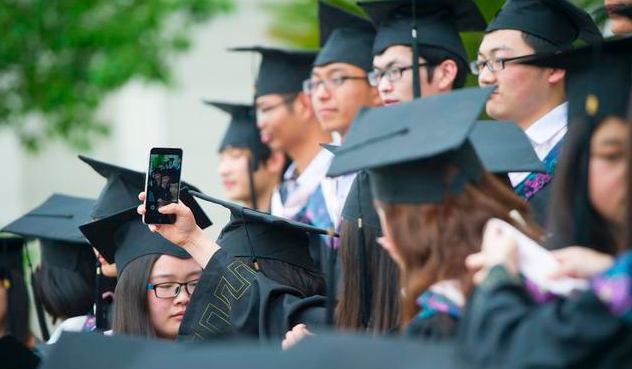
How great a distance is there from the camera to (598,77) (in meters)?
3.03

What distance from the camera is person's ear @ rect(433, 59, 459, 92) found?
5391 mm

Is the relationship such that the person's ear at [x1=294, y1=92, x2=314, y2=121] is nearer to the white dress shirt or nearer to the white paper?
the white dress shirt

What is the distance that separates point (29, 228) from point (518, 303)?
11.7 feet

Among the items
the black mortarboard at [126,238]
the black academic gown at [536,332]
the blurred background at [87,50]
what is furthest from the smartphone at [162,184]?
the blurred background at [87,50]

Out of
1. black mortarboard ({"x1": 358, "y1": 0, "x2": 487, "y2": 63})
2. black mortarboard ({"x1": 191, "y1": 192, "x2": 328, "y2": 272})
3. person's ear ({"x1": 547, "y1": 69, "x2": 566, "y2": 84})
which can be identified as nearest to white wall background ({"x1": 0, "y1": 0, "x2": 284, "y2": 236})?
black mortarboard ({"x1": 358, "y1": 0, "x2": 487, "y2": 63})

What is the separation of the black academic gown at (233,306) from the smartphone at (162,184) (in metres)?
0.28

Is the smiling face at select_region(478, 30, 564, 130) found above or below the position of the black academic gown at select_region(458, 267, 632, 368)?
above

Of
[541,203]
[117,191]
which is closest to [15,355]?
[117,191]

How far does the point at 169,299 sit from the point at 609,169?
236 centimetres

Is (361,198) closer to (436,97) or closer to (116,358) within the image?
(436,97)

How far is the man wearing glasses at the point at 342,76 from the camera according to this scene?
620 cm

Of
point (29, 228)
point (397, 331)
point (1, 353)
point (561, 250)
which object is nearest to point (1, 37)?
point (29, 228)

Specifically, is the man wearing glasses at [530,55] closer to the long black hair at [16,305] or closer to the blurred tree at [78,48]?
the long black hair at [16,305]

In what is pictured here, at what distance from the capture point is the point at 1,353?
4.18 metres
